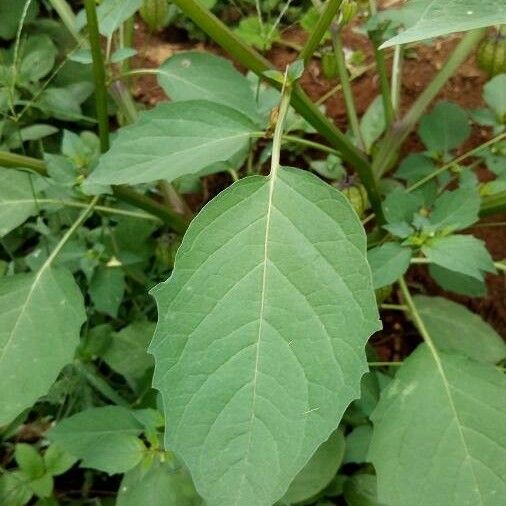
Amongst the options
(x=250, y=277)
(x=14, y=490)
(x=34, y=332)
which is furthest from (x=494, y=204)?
(x=14, y=490)

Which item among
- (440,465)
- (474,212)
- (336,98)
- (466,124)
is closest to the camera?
(440,465)

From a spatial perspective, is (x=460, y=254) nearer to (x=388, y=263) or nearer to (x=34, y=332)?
(x=388, y=263)

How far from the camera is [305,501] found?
140cm

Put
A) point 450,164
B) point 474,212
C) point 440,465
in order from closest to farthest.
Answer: point 440,465 < point 474,212 < point 450,164

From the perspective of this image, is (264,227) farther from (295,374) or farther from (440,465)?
(440,465)

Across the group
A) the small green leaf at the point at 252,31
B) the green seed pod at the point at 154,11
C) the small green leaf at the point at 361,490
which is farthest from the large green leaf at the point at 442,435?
the small green leaf at the point at 252,31

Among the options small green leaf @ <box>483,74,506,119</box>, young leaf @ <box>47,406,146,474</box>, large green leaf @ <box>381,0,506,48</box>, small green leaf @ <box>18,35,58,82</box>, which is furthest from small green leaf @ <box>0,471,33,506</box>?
small green leaf @ <box>483,74,506,119</box>

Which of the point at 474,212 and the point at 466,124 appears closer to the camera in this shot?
the point at 474,212

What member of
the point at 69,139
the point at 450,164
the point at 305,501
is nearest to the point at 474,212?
the point at 450,164

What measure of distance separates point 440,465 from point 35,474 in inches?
32.5

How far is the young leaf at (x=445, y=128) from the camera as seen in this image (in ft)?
5.49

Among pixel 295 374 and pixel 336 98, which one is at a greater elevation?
pixel 295 374

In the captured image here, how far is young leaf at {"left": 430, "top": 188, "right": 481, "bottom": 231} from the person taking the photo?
1.25 m

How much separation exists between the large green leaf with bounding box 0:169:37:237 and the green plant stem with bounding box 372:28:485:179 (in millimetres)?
787
